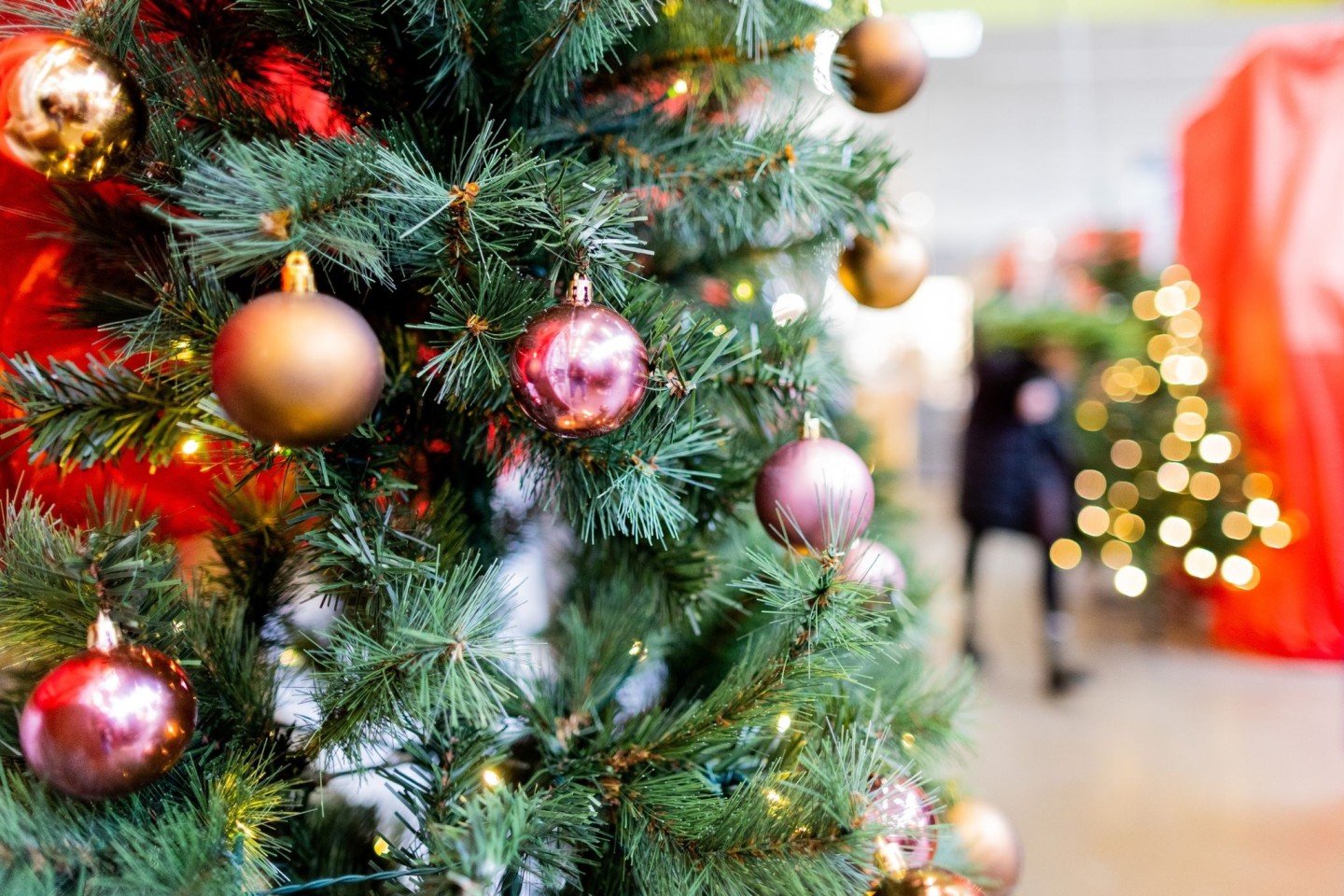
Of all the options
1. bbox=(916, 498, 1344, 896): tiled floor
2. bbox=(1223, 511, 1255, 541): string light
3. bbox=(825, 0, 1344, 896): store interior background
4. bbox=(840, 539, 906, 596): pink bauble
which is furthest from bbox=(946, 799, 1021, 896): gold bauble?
bbox=(1223, 511, 1255, 541): string light

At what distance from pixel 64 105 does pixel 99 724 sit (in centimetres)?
35

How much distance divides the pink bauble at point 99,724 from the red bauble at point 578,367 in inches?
10.3

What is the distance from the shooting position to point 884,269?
74 centimetres

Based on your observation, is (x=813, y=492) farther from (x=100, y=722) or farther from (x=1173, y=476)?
(x=1173, y=476)

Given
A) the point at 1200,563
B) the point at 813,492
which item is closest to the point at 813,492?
the point at 813,492

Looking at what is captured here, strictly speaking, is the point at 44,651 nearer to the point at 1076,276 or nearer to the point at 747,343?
the point at 747,343

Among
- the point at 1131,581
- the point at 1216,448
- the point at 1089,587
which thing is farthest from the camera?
the point at 1089,587

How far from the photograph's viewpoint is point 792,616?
531 millimetres

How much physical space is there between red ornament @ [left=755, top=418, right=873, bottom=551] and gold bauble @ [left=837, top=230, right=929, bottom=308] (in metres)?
0.21

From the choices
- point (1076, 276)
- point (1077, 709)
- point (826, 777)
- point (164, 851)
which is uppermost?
point (1076, 276)

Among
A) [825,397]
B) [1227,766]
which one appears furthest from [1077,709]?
[825,397]

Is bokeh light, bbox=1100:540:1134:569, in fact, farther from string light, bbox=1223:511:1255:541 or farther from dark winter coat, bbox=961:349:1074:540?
dark winter coat, bbox=961:349:1074:540

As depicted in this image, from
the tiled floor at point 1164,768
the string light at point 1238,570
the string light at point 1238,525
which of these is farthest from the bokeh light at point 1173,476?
the tiled floor at point 1164,768

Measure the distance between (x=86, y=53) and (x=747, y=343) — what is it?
1.49 feet
